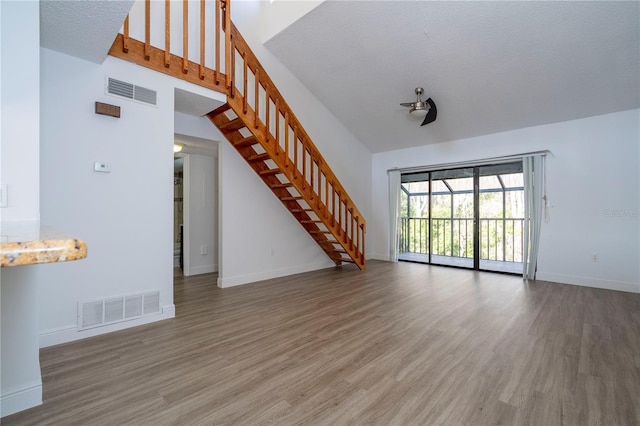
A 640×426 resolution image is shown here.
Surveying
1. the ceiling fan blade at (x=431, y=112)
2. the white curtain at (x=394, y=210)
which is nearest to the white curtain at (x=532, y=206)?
the ceiling fan blade at (x=431, y=112)

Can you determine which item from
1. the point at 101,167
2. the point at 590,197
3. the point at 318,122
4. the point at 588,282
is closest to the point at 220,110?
the point at 101,167

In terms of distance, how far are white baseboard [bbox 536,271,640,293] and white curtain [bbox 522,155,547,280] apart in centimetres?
18

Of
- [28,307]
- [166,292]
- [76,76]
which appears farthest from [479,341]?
[76,76]

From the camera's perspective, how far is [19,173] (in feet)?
4.85

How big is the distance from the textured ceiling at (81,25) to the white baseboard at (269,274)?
2889 millimetres

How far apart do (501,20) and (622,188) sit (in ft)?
9.48

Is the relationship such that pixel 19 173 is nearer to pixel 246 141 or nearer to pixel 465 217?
pixel 246 141

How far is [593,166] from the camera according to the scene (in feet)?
13.7

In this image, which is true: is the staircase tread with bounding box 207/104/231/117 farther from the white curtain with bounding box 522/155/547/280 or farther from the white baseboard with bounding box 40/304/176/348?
the white curtain with bounding box 522/155/547/280

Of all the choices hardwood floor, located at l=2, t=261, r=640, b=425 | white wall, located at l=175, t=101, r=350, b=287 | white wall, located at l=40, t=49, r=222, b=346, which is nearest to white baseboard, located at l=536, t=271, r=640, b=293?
hardwood floor, located at l=2, t=261, r=640, b=425

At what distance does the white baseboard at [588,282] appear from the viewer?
3.93 m

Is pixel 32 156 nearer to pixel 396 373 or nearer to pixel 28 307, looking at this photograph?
pixel 28 307

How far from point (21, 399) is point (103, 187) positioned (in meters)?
1.60

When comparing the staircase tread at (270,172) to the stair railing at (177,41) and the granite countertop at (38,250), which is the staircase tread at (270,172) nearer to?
the stair railing at (177,41)
